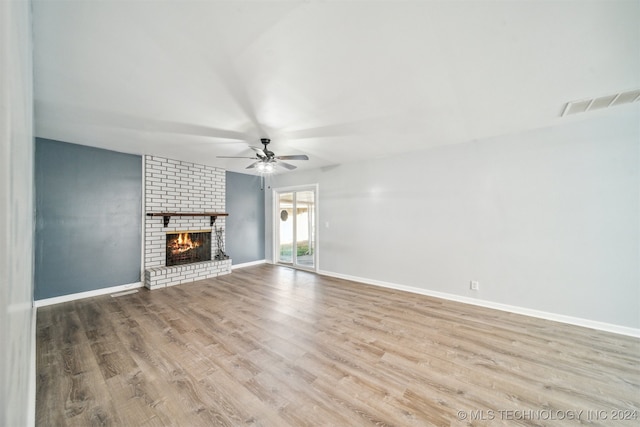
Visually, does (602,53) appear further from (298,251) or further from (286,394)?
(298,251)

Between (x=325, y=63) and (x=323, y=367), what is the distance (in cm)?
270

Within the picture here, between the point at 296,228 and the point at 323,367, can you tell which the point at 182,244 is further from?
the point at 323,367

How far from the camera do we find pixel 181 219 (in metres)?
5.14

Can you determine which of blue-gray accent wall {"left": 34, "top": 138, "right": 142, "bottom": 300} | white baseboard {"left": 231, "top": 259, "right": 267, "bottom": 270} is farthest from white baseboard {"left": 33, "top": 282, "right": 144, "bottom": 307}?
white baseboard {"left": 231, "top": 259, "right": 267, "bottom": 270}

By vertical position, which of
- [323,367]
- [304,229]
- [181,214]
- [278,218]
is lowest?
A: [323,367]

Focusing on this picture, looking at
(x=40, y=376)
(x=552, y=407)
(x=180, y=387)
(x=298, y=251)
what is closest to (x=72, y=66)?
(x=40, y=376)

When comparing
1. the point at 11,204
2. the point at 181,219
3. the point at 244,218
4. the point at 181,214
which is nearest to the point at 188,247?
the point at 181,219

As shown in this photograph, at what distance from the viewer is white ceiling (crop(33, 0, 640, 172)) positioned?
4.87ft

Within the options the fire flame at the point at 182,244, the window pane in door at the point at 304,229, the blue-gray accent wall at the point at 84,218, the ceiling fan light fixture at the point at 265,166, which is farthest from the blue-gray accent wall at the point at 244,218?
the ceiling fan light fixture at the point at 265,166

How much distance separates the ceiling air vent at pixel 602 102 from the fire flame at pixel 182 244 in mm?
6623

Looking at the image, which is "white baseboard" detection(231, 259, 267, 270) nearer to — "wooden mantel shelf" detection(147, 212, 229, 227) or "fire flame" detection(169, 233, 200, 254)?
"fire flame" detection(169, 233, 200, 254)

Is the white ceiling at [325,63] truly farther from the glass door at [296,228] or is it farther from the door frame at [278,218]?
the glass door at [296,228]

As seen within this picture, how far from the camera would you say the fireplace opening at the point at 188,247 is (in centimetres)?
503

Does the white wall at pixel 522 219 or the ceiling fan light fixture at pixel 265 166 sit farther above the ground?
the ceiling fan light fixture at pixel 265 166
